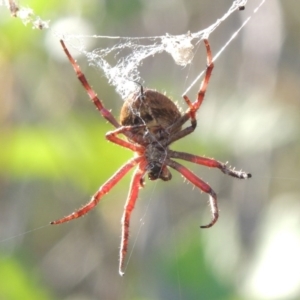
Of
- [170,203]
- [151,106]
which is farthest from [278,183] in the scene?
[151,106]

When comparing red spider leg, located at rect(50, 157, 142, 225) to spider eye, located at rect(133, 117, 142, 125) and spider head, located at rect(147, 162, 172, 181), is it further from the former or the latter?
spider eye, located at rect(133, 117, 142, 125)

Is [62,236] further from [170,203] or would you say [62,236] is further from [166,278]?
[166,278]

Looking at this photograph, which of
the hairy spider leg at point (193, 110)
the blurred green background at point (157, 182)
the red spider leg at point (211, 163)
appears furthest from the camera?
the blurred green background at point (157, 182)

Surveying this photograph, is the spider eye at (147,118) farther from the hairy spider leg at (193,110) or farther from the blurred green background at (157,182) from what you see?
the blurred green background at (157,182)

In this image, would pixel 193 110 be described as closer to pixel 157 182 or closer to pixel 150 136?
pixel 150 136

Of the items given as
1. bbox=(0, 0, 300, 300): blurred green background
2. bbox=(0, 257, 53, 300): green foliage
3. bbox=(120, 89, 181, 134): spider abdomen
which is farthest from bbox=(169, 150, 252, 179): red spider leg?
bbox=(0, 257, 53, 300): green foliage

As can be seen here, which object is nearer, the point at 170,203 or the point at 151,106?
the point at 151,106

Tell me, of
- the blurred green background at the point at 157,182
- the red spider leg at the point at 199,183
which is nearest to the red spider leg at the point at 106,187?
the red spider leg at the point at 199,183
